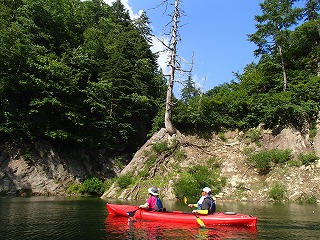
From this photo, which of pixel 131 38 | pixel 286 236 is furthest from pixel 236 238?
pixel 131 38

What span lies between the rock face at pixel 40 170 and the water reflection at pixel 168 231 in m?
19.1

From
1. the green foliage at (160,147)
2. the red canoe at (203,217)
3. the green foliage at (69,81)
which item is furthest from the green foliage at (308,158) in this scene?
the green foliage at (69,81)

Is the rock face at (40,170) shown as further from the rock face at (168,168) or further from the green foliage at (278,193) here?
the green foliage at (278,193)

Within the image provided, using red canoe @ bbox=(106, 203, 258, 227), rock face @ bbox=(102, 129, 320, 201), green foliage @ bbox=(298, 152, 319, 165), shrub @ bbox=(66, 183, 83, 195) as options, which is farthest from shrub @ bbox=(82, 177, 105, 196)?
green foliage @ bbox=(298, 152, 319, 165)

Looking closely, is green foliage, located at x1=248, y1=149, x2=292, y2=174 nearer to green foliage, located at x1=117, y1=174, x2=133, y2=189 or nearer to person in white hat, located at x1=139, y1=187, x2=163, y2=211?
green foliage, located at x1=117, y1=174, x2=133, y2=189

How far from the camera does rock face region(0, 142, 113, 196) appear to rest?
31000 millimetres

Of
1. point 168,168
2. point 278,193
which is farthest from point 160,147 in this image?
point 278,193

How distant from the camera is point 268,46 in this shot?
3192 centimetres

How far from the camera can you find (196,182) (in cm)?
2528

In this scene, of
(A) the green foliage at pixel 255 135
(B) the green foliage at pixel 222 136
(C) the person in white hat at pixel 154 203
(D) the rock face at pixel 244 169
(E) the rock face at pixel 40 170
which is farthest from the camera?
(B) the green foliage at pixel 222 136

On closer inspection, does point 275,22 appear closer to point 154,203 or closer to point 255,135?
point 255,135

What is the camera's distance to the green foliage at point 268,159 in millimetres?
26078

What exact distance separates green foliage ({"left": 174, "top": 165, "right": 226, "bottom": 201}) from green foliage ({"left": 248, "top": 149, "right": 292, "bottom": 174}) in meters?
3.03

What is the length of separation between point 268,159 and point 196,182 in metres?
6.08
